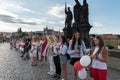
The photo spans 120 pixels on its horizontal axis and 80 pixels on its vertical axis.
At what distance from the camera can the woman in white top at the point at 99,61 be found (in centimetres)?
604

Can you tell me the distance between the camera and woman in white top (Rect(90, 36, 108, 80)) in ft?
19.8

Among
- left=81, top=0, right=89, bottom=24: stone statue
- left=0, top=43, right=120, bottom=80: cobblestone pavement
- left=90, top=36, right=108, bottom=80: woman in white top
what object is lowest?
left=0, top=43, right=120, bottom=80: cobblestone pavement

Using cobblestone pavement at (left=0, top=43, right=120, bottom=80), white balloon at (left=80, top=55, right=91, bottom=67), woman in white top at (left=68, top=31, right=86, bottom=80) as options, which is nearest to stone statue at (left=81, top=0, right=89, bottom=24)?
cobblestone pavement at (left=0, top=43, right=120, bottom=80)

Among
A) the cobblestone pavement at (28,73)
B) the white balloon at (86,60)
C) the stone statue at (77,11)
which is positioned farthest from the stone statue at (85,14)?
the white balloon at (86,60)

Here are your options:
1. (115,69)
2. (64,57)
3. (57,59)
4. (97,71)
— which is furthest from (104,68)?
(115,69)

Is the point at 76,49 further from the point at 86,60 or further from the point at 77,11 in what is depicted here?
the point at 77,11

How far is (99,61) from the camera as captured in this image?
6.09m

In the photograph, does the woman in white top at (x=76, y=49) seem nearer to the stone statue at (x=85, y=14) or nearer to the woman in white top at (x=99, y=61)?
the woman in white top at (x=99, y=61)

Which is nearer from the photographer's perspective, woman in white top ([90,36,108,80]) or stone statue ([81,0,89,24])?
woman in white top ([90,36,108,80])

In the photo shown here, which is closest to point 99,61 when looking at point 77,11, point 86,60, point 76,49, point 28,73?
point 86,60

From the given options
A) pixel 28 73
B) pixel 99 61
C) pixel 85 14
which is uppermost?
pixel 85 14

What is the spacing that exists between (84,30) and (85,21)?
88 cm

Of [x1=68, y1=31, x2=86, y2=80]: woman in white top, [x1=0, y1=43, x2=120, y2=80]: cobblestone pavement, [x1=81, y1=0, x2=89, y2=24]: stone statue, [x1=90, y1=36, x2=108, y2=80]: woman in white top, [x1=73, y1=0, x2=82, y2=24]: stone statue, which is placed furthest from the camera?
[x1=73, y1=0, x2=82, y2=24]: stone statue

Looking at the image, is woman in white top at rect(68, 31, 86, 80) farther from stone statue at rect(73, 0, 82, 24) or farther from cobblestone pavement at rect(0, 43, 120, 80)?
stone statue at rect(73, 0, 82, 24)
